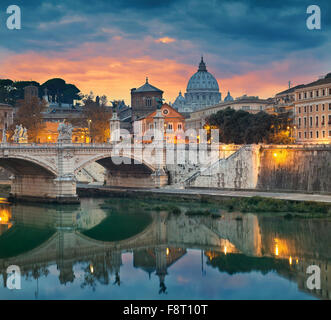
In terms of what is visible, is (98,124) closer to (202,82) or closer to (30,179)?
(30,179)

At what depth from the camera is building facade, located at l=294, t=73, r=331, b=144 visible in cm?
5878

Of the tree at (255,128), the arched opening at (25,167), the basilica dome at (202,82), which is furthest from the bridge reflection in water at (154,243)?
the basilica dome at (202,82)

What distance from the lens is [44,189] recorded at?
45.0 m

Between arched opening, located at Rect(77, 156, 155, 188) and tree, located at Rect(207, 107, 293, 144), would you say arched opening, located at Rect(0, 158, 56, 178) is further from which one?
tree, located at Rect(207, 107, 293, 144)

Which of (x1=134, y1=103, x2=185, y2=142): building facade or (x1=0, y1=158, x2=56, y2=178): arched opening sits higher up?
(x1=134, y1=103, x2=185, y2=142): building facade

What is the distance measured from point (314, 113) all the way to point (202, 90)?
3913 inches

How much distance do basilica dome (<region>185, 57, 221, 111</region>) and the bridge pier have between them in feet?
363

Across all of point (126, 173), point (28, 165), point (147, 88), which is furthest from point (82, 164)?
point (147, 88)

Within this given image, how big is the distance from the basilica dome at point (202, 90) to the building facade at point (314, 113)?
92354mm

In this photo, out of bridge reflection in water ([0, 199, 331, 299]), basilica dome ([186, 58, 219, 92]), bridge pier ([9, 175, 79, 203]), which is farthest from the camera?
basilica dome ([186, 58, 219, 92])

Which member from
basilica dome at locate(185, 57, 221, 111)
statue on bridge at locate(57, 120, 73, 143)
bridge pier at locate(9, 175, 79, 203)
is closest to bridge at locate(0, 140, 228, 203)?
bridge pier at locate(9, 175, 79, 203)

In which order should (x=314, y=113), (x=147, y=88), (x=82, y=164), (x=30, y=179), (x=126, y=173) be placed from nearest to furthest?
(x=82, y=164) → (x=30, y=179) → (x=126, y=173) → (x=314, y=113) → (x=147, y=88)
